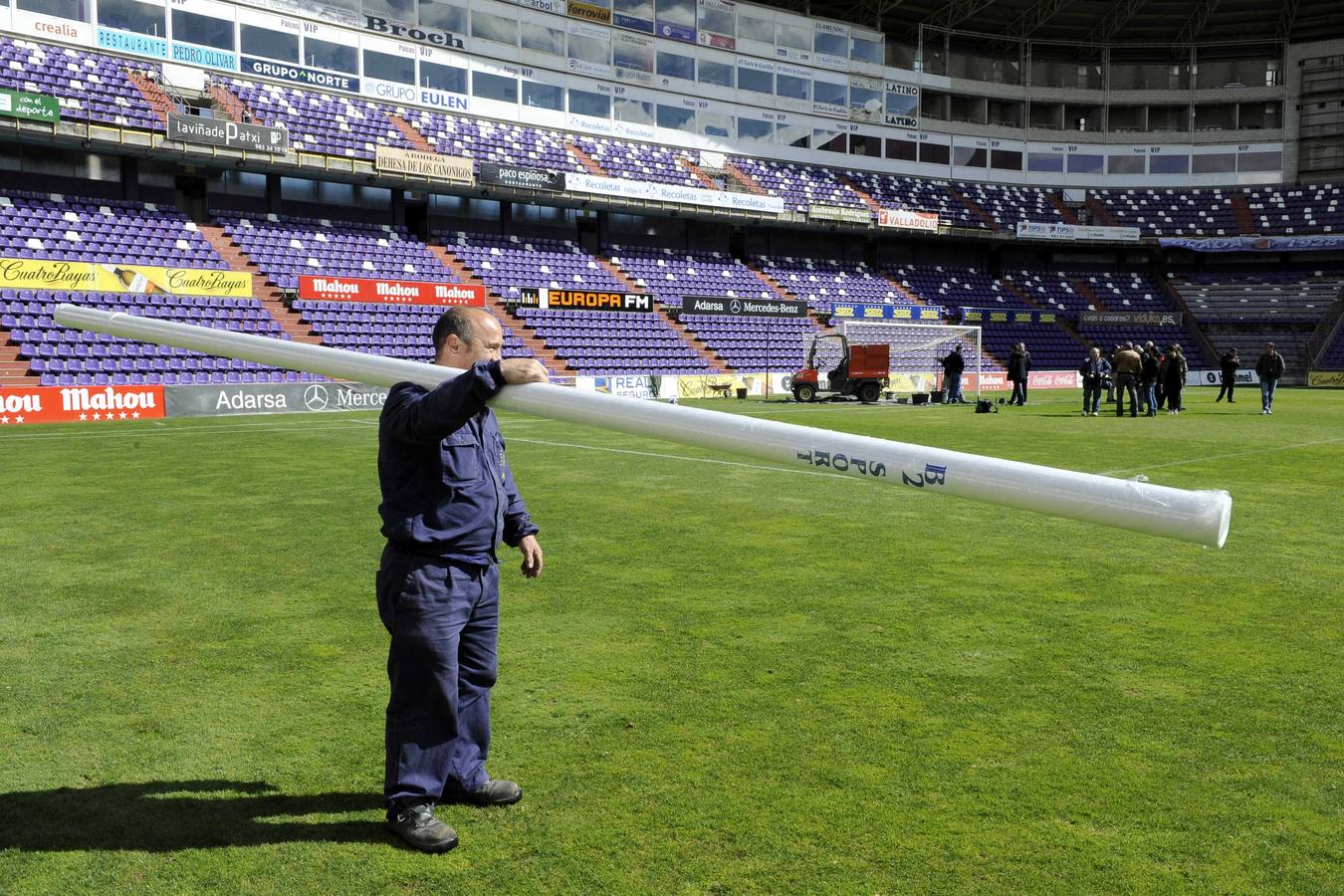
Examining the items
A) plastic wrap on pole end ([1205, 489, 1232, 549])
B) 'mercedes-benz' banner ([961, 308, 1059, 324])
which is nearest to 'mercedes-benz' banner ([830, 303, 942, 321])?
'mercedes-benz' banner ([961, 308, 1059, 324])

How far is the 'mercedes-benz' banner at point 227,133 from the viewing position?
3262 cm

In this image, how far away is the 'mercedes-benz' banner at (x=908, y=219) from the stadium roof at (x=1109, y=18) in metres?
14.3

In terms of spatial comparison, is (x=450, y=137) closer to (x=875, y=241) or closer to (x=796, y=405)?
(x=796, y=405)

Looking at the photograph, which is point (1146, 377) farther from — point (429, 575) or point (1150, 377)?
point (429, 575)

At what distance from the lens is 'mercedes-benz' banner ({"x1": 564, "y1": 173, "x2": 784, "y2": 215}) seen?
43.4 metres

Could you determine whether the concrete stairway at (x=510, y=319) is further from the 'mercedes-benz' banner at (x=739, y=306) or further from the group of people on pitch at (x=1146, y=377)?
the group of people on pitch at (x=1146, y=377)

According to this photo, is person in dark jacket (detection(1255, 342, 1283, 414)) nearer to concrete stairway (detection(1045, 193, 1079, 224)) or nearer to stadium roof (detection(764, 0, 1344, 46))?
concrete stairway (detection(1045, 193, 1079, 224))

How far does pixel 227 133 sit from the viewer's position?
33625mm

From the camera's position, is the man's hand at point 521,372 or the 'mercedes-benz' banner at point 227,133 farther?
the 'mercedes-benz' banner at point 227,133

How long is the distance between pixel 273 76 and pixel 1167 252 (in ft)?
181

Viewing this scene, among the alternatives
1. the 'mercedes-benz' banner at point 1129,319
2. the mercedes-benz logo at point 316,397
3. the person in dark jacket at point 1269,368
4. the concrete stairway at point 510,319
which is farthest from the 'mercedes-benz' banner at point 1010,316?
the mercedes-benz logo at point 316,397

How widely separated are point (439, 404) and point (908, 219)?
5451 cm

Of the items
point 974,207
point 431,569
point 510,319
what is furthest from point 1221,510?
point 974,207

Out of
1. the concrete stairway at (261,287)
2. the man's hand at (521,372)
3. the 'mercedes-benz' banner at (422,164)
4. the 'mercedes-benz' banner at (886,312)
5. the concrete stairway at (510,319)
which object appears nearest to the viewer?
the man's hand at (521,372)
